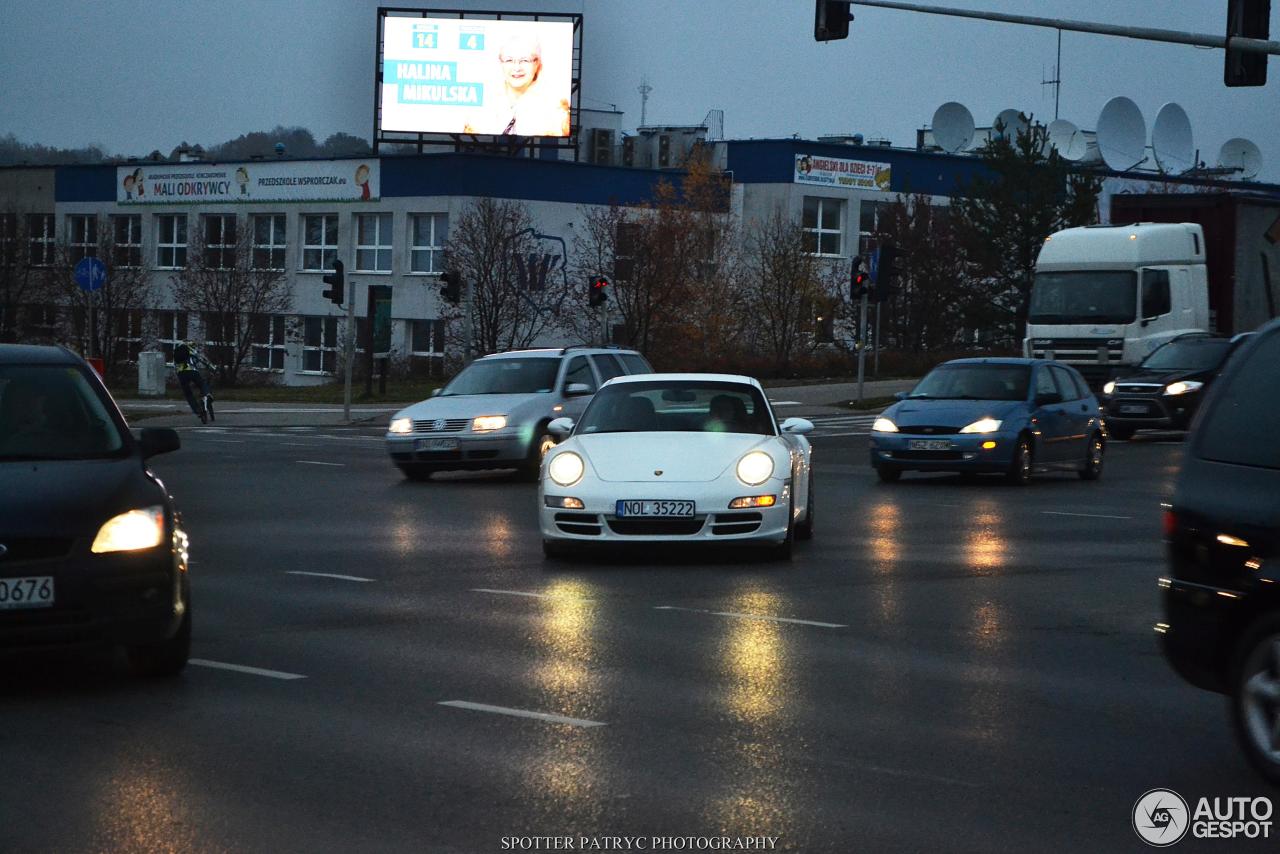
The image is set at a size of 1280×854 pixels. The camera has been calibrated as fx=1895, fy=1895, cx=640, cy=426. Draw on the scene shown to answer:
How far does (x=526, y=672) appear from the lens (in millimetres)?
8930

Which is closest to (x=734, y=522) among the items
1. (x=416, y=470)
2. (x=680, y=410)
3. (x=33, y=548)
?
(x=680, y=410)

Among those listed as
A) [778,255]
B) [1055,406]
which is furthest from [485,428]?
[778,255]

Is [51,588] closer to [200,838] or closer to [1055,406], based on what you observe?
[200,838]

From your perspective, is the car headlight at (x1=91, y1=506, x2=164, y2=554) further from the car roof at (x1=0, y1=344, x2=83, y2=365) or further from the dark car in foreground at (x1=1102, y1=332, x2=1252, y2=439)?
the dark car in foreground at (x1=1102, y1=332, x2=1252, y2=439)

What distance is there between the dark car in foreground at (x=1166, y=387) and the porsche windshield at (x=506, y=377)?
13.2 metres

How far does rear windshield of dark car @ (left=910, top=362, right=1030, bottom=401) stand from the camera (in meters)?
22.9

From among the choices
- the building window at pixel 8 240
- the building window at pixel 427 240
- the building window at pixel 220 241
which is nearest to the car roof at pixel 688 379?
the building window at pixel 220 241

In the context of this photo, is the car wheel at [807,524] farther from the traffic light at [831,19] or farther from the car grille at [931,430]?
the traffic light at [831,19]

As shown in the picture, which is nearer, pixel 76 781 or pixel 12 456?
pixel 76 781

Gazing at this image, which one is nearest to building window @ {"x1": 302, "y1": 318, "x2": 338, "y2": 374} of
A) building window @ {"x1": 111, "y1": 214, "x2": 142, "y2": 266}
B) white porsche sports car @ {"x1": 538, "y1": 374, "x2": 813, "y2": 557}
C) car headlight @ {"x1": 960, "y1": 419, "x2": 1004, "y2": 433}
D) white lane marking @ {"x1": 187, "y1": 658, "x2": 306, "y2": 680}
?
building window @ {"x1": 111, "y1": 214, "x2": 142, "y2": 266}

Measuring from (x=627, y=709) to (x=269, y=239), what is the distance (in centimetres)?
6788

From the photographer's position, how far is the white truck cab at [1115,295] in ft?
114

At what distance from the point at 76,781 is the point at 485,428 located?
51.6 ft

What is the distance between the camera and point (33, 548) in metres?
7.92
